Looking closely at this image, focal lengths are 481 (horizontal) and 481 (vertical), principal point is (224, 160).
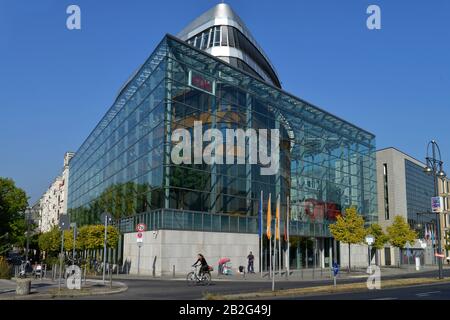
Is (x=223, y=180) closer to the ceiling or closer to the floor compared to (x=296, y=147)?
closer to the floor

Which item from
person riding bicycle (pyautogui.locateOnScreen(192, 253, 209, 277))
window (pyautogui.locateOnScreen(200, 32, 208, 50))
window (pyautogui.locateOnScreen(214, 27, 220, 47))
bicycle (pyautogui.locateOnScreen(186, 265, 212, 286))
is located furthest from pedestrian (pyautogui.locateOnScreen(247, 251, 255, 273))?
A: window (pyautogui.locateOnScreen(200, 32, 208, 50))

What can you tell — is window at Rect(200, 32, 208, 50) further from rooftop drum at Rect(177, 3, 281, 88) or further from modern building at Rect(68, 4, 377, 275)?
modern building at Rect(68, 4, 377, 275)

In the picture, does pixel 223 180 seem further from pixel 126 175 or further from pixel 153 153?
pixel 126 175

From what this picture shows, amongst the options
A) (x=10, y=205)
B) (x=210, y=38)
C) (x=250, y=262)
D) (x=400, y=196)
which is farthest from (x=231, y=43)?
(x=400, y=196)

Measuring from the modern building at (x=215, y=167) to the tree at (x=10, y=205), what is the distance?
1311 cm

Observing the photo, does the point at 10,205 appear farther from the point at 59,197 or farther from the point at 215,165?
the point at 59,197

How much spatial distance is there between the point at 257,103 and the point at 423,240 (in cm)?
5944

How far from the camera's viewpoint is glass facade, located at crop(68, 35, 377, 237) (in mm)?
38094

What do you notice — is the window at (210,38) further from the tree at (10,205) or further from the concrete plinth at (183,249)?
the tree at (10,205)

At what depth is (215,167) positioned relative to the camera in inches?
1588

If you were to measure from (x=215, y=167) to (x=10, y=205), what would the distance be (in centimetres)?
4318

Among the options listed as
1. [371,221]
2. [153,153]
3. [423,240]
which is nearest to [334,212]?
[371,221]
